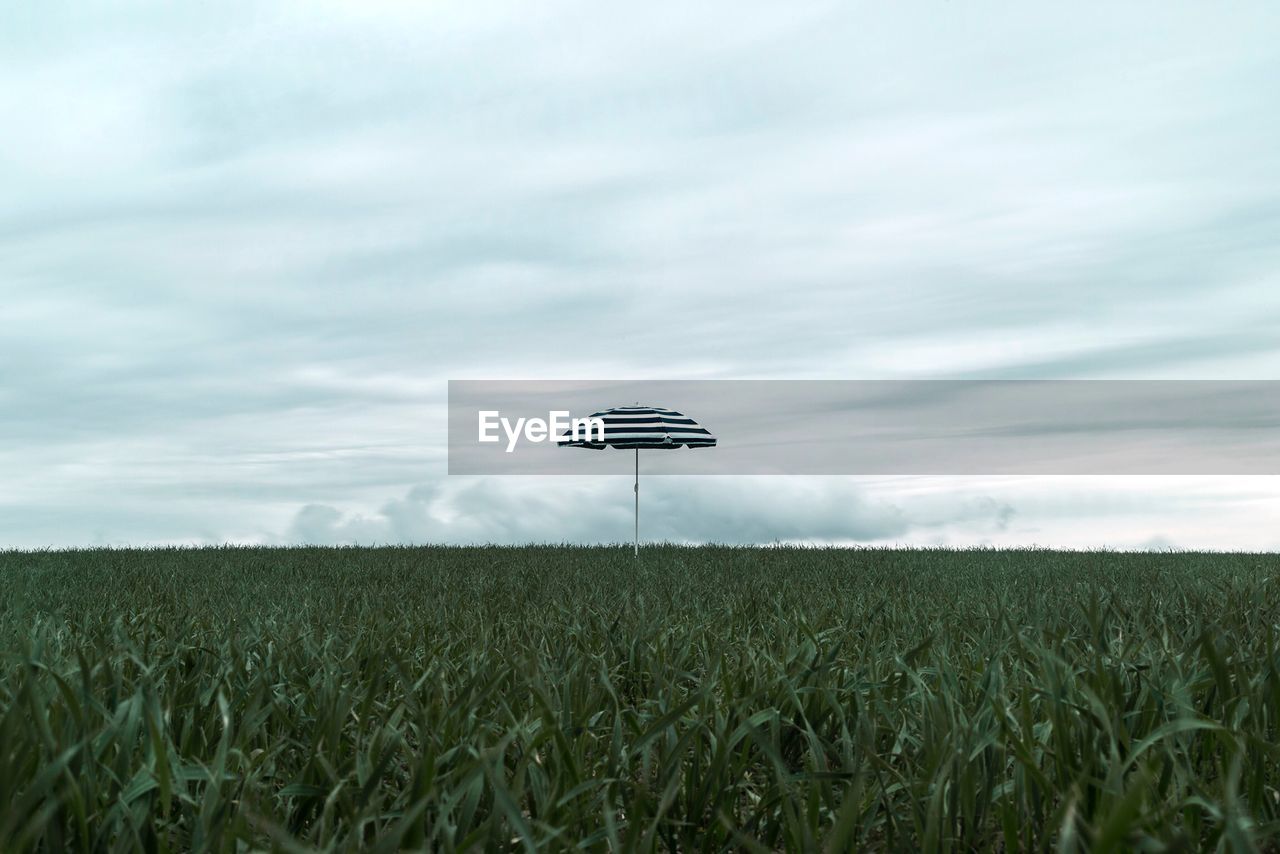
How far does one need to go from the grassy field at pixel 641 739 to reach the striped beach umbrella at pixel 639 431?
717 cm

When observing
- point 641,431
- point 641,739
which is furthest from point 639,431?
point 641,739

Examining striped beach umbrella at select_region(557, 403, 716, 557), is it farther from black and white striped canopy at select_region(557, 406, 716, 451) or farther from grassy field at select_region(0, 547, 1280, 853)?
grassy field at select_region(0, 547, 1280, 853)

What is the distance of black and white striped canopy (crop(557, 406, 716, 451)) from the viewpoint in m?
12.2

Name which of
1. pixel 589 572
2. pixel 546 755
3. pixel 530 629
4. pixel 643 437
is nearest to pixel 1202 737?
pixel 546 755

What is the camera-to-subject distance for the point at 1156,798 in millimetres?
1786

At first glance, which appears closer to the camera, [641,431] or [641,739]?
[641,739]

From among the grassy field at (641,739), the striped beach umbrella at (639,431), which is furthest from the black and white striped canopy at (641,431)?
the grassy field at (641,739)

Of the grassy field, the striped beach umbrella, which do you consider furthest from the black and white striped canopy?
the grassy field

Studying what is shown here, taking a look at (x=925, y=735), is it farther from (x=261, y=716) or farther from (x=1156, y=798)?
(x=261, y=716)

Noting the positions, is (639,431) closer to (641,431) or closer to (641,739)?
(641,431)

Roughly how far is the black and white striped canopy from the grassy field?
7160mm

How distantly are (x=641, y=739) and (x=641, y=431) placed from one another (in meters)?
10.2

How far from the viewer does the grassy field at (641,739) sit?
1.66 m

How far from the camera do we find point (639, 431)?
12.3 meters
